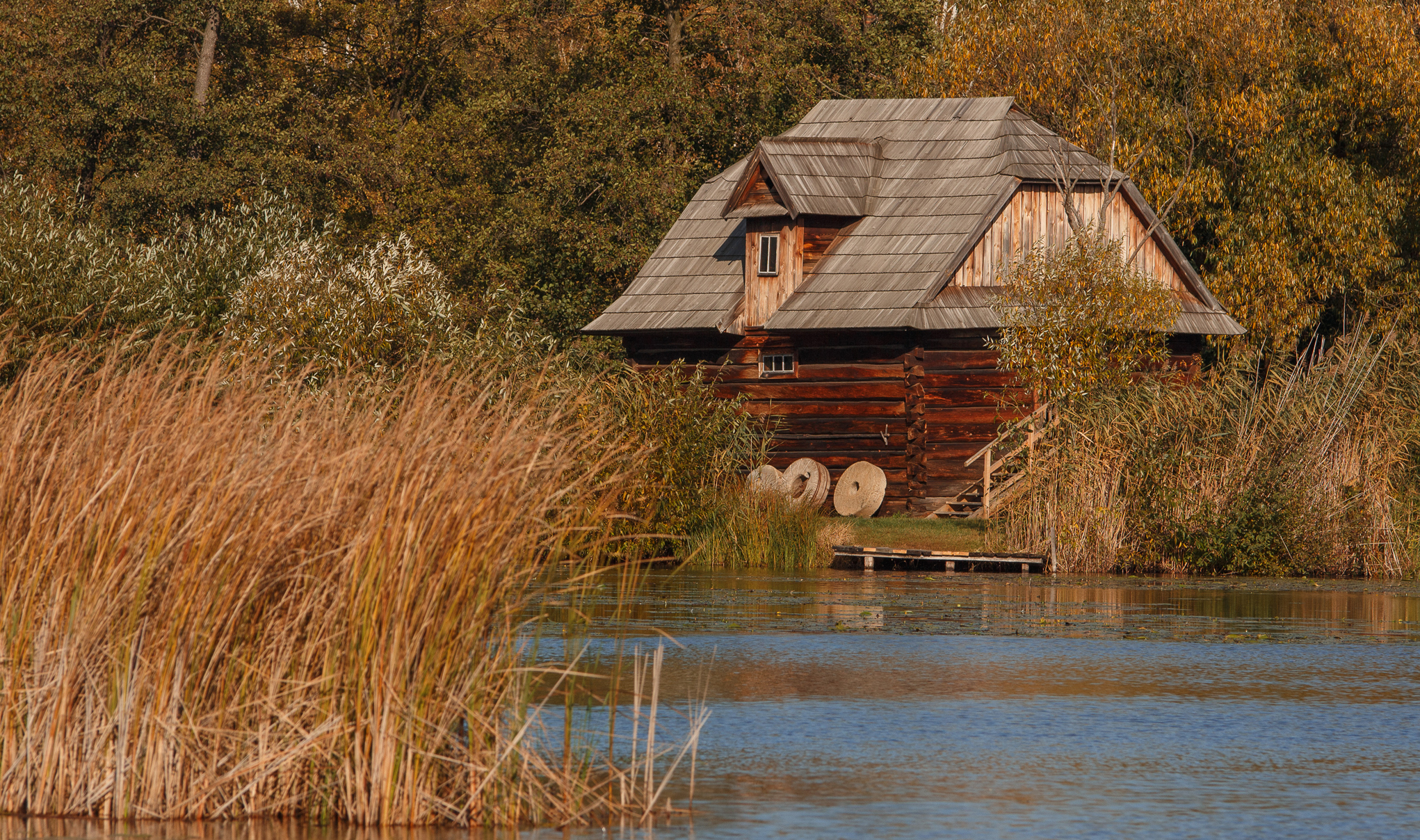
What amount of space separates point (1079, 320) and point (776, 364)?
273 inches

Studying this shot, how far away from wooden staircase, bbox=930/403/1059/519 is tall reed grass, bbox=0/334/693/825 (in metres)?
15.3

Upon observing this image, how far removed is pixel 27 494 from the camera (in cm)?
809

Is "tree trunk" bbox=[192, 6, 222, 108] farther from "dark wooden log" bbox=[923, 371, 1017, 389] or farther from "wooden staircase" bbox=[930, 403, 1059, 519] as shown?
"wooden staircase" bbox=[930, 403, 1059, 519]

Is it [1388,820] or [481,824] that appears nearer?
[481,824]

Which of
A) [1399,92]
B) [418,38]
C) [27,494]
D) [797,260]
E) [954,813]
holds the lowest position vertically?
[954,813]

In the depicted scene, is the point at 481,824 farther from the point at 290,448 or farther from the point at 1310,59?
the point at 1310,59

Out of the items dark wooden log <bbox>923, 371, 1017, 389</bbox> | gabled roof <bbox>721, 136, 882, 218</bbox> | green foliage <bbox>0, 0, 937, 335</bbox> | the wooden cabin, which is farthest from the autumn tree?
green foliage <bbox>0, 0, 937, 335</bbox>

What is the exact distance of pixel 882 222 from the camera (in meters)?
30.8

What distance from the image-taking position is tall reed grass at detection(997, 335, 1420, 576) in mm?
21469

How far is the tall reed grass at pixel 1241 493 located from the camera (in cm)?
2147

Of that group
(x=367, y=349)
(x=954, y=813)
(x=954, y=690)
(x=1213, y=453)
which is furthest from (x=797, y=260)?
(x=954, y=813)

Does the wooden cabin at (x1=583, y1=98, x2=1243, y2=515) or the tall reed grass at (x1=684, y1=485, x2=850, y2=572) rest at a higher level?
the wooden cabin at (x1=583, y1=98, x2=1243, y2=515)

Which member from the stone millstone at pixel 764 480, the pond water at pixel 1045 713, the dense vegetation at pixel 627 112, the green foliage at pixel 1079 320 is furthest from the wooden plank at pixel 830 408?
the pond water at pixel 1045 713

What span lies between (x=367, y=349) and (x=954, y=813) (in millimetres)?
18897
